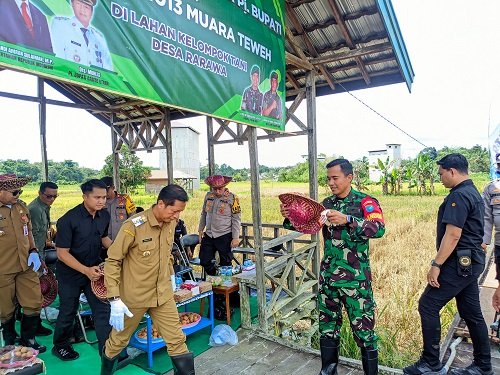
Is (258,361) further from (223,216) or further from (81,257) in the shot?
(223,216)

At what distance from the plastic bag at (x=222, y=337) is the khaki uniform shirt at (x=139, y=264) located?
1.30m

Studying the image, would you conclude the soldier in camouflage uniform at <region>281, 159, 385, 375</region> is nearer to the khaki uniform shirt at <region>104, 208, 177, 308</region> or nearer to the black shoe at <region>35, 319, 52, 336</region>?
the khaki uniform shirt at <region>104, 208, 177, 308</region>

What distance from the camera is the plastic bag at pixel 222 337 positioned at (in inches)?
153

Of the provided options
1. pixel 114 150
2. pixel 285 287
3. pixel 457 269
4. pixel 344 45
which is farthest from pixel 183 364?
pixel 114 150

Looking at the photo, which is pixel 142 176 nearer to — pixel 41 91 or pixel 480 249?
pixel 41 91

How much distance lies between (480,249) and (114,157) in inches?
284

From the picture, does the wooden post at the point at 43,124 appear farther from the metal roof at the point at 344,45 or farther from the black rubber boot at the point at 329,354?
the black rubber boot at the point at 329,354

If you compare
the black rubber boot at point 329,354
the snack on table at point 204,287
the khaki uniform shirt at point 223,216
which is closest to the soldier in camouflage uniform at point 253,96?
the khaki uniform shirt at point 223,216

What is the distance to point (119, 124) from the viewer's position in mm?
8023

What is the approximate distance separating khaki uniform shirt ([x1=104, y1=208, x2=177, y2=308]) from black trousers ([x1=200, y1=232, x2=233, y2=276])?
230cm

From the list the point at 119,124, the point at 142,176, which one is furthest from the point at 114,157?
the point at 142,176

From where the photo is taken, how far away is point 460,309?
9.88 feet

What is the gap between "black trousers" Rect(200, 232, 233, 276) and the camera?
5188mm

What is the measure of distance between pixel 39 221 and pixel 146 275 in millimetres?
2770
